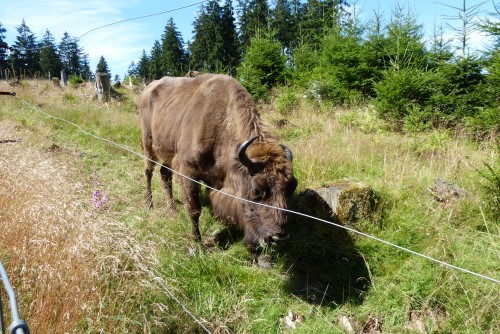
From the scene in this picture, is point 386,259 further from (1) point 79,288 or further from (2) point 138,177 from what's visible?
(2) point 138,177

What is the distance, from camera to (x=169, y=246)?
407 centimetres

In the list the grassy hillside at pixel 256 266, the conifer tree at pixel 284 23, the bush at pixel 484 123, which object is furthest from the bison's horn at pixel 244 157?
the conifer tree at pixel 284 23

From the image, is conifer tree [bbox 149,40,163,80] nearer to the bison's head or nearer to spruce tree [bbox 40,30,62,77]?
spruce tree [bbox 40,30,62,77]

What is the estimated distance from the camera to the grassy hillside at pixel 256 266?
2857 millimetres

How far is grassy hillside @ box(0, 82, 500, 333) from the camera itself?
2857 mm

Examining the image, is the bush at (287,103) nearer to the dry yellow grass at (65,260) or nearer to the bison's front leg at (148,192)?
the bison's front leg at (148,192)

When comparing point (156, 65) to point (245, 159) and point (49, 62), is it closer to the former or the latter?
point (49, 62)

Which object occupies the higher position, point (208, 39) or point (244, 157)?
point (208, 39)

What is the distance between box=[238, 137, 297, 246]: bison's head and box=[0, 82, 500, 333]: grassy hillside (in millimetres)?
569

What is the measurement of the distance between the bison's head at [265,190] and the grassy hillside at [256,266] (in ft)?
1.87

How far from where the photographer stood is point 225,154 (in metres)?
4.68

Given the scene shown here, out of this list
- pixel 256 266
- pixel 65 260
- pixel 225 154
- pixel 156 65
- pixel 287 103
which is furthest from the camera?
pixel 156 65

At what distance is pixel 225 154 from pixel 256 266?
4.71 feet

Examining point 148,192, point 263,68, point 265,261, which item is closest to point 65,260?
point 265,261
